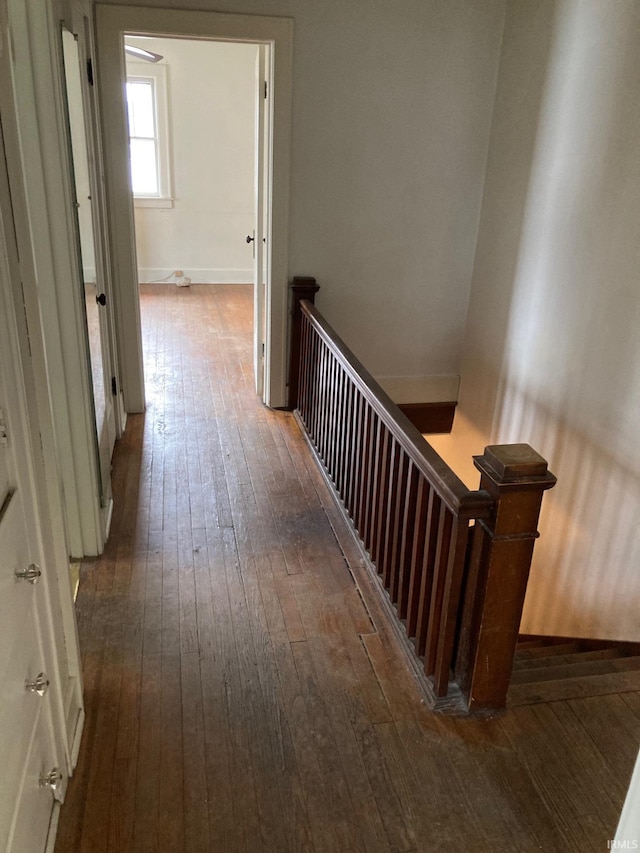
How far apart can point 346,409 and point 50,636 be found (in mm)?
1693

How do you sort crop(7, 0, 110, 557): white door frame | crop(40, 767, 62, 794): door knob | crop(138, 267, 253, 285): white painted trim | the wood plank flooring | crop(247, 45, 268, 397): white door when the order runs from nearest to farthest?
1. crop(40, 767, 62, 794): door knob
2. the wood plank flooring
3. crop(7, 0, 110, 557): white door frame
4. crop(247, 45, 268, 397): white door
5. crop(138, 267, 253, 285): white painted trim

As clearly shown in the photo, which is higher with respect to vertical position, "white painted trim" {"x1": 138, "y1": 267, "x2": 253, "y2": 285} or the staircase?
"white painted trim" {"x1": 138, "y1": 267, "x2": 253, "y2": 285}

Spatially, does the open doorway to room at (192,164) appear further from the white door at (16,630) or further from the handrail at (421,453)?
the white door at (16,630)

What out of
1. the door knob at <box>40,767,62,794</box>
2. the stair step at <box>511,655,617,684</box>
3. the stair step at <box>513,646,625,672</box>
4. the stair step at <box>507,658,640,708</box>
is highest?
the door knob at <box>40,767,62,794</box>

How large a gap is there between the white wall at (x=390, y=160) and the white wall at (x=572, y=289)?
0.18m

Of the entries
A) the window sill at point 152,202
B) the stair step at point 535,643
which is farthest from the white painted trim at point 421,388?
Result: the window sill at point 152,202

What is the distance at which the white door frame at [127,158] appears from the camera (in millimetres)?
3387

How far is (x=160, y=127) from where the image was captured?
288 inches

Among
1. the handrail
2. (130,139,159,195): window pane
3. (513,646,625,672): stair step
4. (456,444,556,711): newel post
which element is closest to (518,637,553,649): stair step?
(513,646,625,672): stair step

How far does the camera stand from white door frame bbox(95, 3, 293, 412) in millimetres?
3387

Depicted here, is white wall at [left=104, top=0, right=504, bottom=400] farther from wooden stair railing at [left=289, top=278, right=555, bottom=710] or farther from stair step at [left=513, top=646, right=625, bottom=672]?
stair step at [left=513, top=646, right=625, bottom=672]

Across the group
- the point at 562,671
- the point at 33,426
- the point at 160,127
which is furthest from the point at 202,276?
the point at 33,426

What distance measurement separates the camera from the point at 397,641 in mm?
2338

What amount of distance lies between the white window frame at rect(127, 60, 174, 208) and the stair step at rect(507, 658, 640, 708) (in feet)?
19.9
